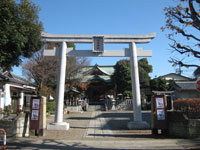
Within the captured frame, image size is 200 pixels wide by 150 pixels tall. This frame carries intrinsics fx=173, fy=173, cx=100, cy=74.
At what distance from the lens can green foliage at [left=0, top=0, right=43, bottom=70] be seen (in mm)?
8188

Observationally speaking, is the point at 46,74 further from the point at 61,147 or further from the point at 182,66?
the point at 182,66

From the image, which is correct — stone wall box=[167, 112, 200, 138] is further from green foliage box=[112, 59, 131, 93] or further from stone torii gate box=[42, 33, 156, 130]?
green foliage box=[112, 59, 131, 93]

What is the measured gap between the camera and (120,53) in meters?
11.6

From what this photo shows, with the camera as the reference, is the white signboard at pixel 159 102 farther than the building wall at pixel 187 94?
No

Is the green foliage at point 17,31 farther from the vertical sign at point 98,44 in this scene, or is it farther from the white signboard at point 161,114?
the white signboard at point 161,114

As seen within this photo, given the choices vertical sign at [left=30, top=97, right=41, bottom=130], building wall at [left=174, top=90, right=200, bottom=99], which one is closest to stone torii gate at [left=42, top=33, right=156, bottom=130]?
vertical sign at [left=30, top=97, right=41, bottom=130]

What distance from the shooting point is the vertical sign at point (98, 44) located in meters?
11.4

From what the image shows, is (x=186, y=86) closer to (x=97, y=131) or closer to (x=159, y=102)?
(x=159, y=102)

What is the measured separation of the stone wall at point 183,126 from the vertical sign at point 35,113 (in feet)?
22.7

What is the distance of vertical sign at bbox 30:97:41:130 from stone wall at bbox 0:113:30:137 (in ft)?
1.43

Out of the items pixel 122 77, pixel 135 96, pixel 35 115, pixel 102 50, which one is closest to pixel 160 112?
pixel 135 96

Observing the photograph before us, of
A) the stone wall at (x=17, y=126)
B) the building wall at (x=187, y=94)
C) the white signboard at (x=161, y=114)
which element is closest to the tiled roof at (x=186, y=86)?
the building wall at (x=187, y=94)

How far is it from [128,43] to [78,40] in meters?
3.39

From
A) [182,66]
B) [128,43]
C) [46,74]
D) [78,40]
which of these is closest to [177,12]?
[182,66]
